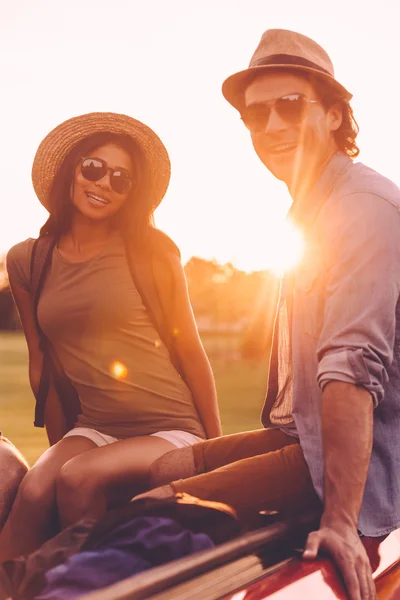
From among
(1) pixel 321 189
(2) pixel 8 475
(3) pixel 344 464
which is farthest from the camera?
(2) pixel 8 475

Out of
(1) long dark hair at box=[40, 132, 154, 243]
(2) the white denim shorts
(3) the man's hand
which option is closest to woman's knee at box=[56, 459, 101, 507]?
(2) the white denim shorts

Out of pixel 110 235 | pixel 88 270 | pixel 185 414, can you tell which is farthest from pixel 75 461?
pixel 110 235

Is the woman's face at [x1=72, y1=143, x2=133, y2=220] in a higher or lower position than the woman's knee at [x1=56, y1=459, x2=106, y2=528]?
higher

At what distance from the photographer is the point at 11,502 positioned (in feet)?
7.45

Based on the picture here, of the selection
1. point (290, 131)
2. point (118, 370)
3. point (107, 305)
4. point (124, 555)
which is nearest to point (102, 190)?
point (107, 305)

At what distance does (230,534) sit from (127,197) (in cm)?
146

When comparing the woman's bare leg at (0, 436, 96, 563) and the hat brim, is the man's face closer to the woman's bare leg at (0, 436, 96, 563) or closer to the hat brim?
the hat brim

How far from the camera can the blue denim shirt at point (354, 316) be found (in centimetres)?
171

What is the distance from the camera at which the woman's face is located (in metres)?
2.59

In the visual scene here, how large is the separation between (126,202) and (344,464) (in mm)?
1387

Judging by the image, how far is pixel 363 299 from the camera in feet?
5.65

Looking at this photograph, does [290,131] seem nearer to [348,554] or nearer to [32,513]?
[348,554]

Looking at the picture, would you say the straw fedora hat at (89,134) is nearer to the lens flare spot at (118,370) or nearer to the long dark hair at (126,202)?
the long dark hair at (126,202)

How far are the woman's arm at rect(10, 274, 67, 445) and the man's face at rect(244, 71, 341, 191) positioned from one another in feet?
3.43
